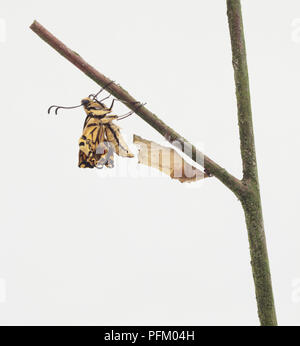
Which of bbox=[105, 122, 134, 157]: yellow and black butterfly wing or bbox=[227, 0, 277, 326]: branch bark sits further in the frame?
bbox=[105, 122, 134, 157]: yellow and black butterfly wing

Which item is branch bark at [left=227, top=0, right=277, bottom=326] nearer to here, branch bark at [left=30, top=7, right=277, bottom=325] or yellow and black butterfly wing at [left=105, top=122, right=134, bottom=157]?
branch bark at [left=30, top=7, right=277, bottom=325]

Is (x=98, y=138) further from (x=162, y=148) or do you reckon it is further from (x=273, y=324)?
(x=273, y=324)

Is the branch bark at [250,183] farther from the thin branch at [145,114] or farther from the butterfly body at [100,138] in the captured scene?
the butterfly body at [100,138]

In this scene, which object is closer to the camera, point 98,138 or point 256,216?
point 256,216

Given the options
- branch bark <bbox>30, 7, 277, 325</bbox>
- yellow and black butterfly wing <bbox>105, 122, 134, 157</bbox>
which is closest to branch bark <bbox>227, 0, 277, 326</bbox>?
branch bark <bbox>30, 7, 277, 325</bbox>

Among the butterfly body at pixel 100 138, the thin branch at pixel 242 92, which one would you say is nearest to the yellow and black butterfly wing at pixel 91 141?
the butterfly body at pixel 100 138

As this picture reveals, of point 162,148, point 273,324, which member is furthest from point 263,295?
point 162,148

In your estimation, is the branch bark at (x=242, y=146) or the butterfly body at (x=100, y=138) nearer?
the branch bark at (x=242, y=146)

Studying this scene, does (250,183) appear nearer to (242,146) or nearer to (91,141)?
(242,146)
